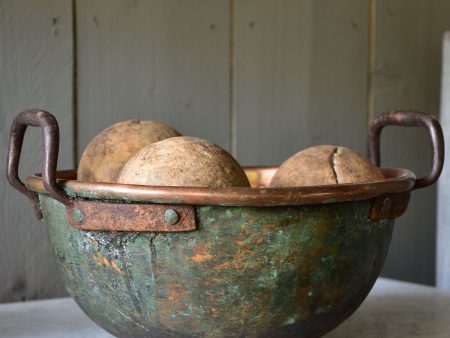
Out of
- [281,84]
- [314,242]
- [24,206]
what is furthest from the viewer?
[281,84]

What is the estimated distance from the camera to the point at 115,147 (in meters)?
1.10

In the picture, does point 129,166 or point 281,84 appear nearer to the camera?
point 129,166

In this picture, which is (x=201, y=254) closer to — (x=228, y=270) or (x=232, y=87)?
(x=228, y=270)

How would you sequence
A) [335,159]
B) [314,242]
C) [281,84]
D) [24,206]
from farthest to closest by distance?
[281,84] < [24,206] < [335,159] < [314,242]

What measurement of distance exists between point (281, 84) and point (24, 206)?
765 millimetres

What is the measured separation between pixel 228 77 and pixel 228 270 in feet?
3.23

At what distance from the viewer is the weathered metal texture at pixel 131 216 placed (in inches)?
31.6

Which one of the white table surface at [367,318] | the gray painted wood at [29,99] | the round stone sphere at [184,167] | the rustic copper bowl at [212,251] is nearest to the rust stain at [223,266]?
the rustic copper bowl at [212,251]

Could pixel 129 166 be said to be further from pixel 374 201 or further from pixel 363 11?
pixel 363 11

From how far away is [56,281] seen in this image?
1559mm

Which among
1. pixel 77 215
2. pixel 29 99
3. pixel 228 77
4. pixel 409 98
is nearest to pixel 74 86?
pixel 29 99

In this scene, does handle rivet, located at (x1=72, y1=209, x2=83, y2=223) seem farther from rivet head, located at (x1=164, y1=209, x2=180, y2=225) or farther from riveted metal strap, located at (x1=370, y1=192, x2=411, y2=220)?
riveted metal strap, located at (x1=370, y1=192, x2=411, y2=220)

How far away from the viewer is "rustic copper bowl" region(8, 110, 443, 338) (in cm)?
81

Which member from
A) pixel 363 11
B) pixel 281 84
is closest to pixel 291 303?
pixel 281 84
